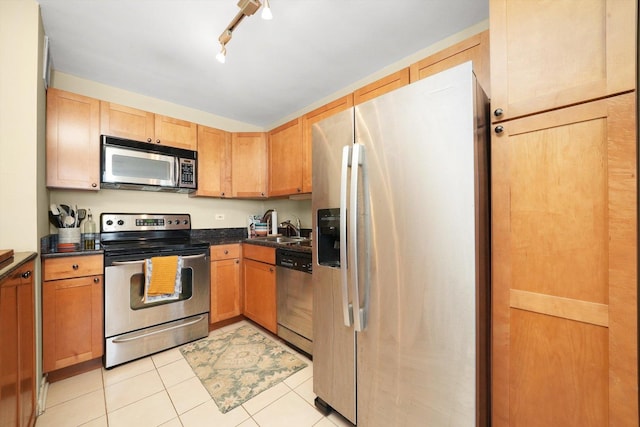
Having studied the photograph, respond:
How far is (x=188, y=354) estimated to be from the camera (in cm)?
210

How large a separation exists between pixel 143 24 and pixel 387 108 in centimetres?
177

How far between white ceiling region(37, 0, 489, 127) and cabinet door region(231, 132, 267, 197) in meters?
0.56

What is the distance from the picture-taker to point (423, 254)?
1.02 meters

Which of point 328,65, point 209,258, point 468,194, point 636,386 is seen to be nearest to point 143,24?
point 328,65

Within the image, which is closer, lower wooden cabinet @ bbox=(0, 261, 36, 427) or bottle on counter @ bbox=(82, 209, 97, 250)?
lower wooden cabinet @ bbox=(0, 261, 36, 427)

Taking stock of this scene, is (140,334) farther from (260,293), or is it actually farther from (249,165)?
(249,165)

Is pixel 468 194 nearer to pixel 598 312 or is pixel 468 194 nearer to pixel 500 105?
pixel 500 105

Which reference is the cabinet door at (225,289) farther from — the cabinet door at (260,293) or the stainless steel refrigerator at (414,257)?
the stainless steel refrigerator at (414,257)

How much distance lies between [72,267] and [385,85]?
2.67m

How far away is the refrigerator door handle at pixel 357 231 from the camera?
1.18 metres

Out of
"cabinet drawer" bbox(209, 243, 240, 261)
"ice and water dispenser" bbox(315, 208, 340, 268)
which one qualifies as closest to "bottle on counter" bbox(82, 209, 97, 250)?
"cabinet drawer" bbox(209, 243, 240, 261)

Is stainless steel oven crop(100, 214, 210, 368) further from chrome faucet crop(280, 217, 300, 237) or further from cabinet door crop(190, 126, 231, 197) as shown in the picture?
chrome faucet crop(280, 217, 300, 237)

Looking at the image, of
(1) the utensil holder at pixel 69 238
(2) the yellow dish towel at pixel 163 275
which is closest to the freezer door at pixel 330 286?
(2) the yellow dish towel at pixel 163 275

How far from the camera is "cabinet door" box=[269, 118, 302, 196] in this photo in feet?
8.59
